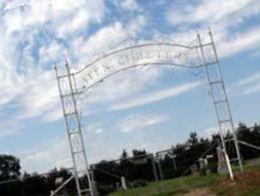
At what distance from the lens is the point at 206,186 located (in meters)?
20.0

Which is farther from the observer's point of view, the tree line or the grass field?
the tree line

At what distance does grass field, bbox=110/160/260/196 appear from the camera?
59.7ft

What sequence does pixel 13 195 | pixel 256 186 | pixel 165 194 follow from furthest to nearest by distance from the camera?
pixel 13 195 < pixel 165 194 < pixel 256 186

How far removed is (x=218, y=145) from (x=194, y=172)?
126 centimetres

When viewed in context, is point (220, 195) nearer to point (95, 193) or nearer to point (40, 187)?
point (95, 193)

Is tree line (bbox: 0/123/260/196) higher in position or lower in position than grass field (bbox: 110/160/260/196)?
higher

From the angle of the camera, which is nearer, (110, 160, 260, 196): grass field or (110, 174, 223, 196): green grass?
(110, 160, 260, 196): grass field

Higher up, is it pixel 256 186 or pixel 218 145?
pixel 218 145

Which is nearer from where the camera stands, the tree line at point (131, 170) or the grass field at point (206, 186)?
the grass field at point (206, 186)

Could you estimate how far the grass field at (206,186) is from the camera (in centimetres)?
1820

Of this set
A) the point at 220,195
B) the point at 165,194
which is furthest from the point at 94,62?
the point at 220,195

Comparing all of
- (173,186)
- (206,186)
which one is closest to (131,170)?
(173,186)

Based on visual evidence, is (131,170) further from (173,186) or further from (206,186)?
(206,186)

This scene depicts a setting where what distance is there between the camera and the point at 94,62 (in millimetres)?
21438
